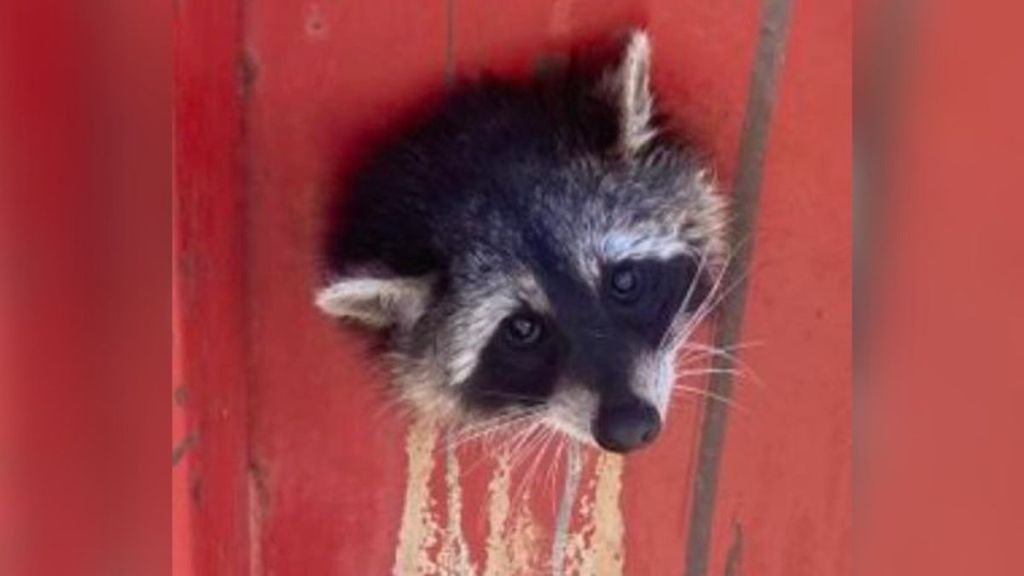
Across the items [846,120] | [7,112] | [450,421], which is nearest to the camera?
[7,112]

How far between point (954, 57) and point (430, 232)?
2.20ft

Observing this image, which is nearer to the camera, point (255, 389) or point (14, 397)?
point (14, 397)

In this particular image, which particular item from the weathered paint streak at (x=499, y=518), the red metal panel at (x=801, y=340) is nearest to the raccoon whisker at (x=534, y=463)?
the weathered paint streak at (x=499, y=518)

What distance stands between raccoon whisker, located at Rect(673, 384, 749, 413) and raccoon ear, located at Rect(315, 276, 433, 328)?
0.31 m

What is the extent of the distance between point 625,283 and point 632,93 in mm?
211

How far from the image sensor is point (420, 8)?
196 centimetres

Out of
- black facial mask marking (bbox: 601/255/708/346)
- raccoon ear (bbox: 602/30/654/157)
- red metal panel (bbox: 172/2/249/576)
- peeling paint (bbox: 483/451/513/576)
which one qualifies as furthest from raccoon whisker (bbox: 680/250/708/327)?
red metal panel (bbox: 172/2/249/576)

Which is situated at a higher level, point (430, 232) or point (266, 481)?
point (430, 232)

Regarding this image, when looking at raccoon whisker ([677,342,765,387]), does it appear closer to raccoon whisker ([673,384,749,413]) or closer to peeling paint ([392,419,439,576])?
raccoon whisker ([673,384,749,413])

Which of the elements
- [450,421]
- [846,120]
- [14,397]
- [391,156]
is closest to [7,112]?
[14,397]

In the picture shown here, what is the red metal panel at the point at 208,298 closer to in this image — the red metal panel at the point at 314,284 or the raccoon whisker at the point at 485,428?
the red metal panel at the point at 314,284

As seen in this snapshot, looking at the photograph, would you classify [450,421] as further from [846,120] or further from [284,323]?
[846,120]

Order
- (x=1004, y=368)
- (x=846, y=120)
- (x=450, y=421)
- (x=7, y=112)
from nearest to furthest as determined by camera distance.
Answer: (x=7, y=112)
(x=1004, y=368)
(x=846, y=120)
(x=450, y=421)

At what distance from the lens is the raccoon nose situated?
1867 mm
